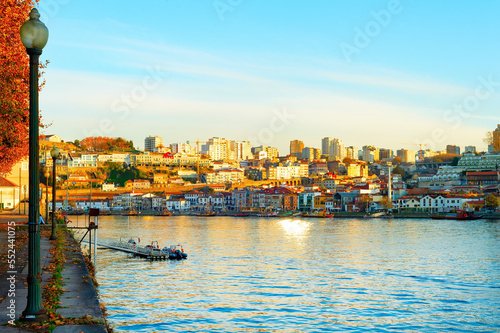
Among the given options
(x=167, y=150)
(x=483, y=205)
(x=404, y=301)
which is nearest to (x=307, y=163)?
(x=167, y=150)

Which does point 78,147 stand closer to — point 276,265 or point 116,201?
point 116,201

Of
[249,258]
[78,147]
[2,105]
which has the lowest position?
[249,258]

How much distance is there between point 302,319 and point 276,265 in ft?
38.3

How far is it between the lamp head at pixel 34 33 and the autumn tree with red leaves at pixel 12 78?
5.87 m

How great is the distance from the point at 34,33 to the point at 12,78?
634 cm

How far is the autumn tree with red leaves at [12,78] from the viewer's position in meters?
12.1

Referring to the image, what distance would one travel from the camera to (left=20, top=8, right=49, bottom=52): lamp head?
21.3ft

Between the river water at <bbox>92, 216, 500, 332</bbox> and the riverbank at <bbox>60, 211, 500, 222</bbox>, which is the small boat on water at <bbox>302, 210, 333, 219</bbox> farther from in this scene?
the river water at <bbox>92, 216, 500, 332</bbox>

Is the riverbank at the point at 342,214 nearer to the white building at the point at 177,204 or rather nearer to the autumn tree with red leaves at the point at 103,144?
the white building at the point at 177,204

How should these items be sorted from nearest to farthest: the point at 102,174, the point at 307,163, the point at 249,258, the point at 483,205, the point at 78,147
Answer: the point at 249,258
the point at 483,205
the point at 102,174
the point at 78,147
the point at 307,163

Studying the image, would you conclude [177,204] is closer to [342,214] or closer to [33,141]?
[342,214]

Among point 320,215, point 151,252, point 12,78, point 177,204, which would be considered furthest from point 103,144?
point 12,78

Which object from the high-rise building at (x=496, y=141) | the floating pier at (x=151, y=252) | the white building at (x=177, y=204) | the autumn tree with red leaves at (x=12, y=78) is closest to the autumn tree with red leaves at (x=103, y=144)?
the white building at (x=177, y=204)

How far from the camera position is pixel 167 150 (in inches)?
7200
